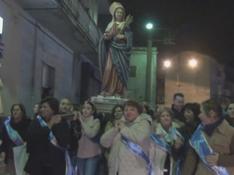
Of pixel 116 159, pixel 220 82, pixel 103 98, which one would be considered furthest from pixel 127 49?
pixel 220 82

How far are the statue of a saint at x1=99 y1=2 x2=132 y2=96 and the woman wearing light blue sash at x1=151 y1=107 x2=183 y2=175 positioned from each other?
10.9 ft

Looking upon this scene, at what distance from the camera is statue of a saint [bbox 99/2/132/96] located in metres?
10.2

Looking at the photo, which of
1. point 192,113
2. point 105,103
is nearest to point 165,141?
point 192,113

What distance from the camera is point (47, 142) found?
19.4ft

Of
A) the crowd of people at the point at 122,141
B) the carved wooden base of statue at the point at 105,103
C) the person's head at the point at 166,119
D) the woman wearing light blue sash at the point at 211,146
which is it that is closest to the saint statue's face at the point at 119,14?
the carved wooden base of statue at the point at 105,103

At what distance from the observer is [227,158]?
5.02 meters

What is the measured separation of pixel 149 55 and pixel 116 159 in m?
12.2

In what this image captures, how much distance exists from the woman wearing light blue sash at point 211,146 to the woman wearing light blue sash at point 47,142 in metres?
1.65

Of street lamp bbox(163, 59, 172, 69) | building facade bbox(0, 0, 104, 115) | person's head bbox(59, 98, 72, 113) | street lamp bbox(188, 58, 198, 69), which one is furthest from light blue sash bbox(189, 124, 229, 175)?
street lamp bbox(188, 58, 198, 69)

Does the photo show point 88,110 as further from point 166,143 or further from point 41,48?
point 41,48

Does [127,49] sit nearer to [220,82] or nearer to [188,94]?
[188,94]

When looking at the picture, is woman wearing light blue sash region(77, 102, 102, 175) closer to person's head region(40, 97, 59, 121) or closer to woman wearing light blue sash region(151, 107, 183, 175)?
woman wearing light blue sash region(151, 107, 183, 175)

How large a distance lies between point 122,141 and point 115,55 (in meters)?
4.21

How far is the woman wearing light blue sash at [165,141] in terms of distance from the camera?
6.67 m
